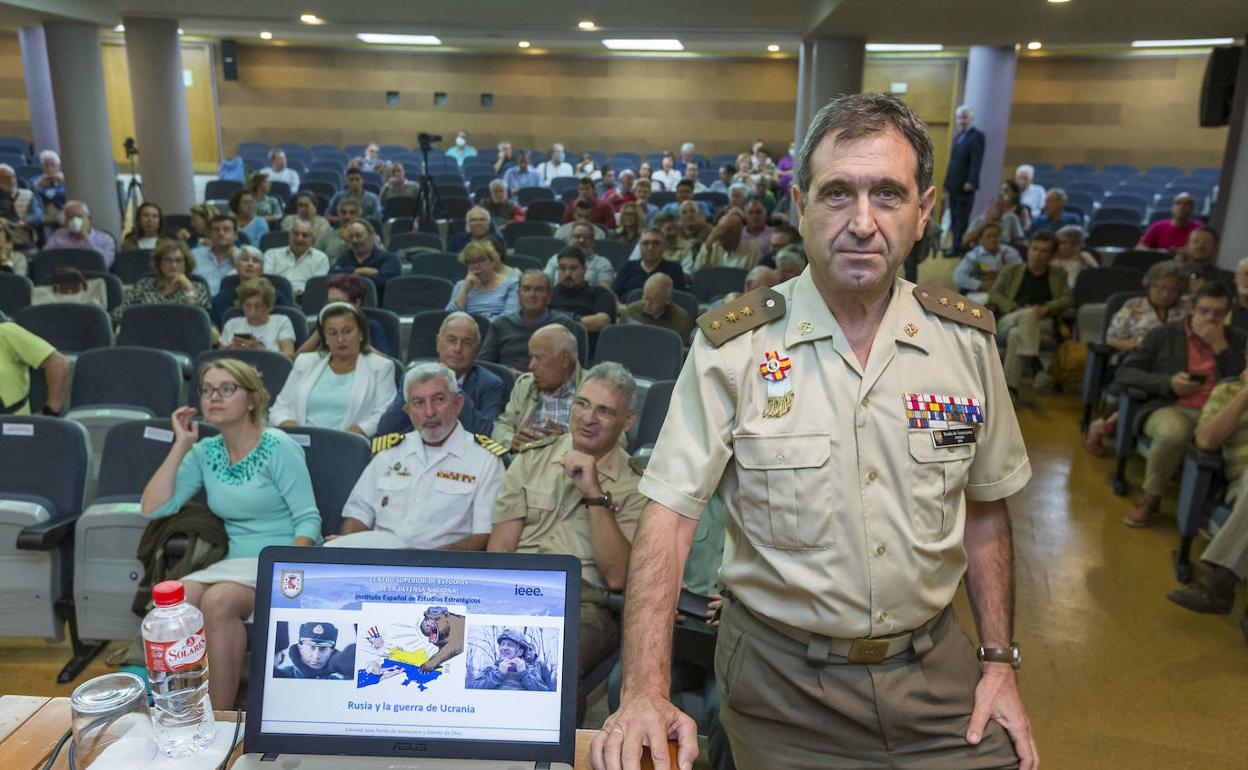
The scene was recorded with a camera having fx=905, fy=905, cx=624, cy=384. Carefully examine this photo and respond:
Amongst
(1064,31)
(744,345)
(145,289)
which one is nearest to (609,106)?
(1064,31)

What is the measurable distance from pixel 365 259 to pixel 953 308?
5.88 metres

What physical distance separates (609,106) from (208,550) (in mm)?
15863

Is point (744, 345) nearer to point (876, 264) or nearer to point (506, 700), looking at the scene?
point (876, 264)

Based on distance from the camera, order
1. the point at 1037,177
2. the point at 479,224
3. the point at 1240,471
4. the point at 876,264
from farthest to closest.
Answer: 1. the point at 1037,177
2. the point at 479,224
3. the point at 1240,471
4. the point at 876,264

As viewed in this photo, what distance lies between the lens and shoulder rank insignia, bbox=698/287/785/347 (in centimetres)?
132

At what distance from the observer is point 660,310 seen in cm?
521

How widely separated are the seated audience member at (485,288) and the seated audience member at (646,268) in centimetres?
97

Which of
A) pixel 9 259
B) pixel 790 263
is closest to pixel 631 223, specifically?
pixel 790 263

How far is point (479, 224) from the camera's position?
22.7 feet

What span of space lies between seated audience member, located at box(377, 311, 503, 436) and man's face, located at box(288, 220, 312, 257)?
3.36m

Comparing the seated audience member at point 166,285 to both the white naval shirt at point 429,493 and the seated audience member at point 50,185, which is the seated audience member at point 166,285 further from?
the seated audience member at point 50,185

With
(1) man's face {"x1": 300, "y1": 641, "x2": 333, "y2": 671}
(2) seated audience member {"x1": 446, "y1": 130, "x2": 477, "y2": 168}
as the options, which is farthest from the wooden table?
(2) seated audience member {"x1": 446, "y1": 130, "x2": 477, "y2": 168}

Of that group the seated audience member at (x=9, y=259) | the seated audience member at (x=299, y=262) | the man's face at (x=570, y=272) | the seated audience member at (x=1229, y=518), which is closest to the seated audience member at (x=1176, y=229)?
the seated audience member at (x=1229, y=518)

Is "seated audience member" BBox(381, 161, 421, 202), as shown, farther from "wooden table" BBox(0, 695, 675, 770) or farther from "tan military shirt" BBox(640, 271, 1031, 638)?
"tan military shirt" BBox(640, 271, 1031, 638)
